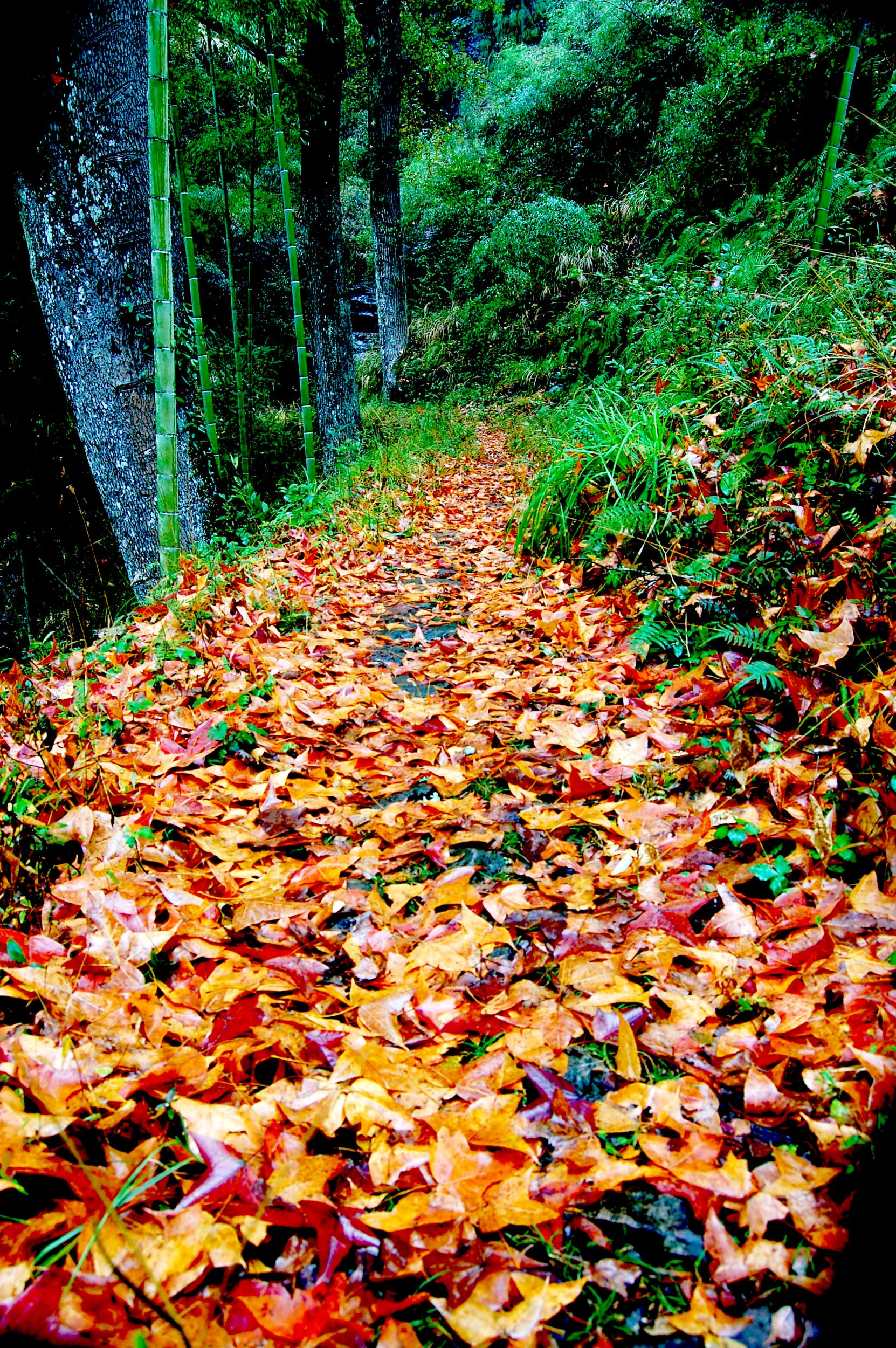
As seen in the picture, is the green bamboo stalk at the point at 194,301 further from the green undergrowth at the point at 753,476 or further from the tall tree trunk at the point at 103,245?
the green undergrowth at the point at 753,476

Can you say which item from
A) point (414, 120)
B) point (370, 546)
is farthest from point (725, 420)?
point (414, 120)

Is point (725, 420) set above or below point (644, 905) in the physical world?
above

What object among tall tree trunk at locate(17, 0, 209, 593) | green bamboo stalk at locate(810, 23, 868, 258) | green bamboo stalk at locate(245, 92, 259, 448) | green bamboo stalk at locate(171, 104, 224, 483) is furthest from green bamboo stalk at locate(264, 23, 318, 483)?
green bamboo stalk at locate(810, 23, 868, 258)

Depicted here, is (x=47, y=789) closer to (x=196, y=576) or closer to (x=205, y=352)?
(x=196, y=576)

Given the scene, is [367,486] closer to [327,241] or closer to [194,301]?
[194,301]

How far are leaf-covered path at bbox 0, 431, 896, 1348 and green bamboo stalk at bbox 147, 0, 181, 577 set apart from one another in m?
1.77

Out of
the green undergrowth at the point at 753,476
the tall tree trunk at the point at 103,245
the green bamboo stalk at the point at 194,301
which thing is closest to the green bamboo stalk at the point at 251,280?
the green bamboo stalk at the point at 194,301

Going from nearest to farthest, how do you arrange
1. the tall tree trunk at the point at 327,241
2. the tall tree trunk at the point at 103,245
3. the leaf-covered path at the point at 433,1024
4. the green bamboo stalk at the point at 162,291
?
the leaf-covered path at the point at 433,1024, the green bamboo stalk at the point at 162,291, the tall tree trunk at the point at 103,245, the tall tree trunk at the point at 327,241

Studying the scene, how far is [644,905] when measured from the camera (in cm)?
146

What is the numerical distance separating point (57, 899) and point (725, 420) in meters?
3.25

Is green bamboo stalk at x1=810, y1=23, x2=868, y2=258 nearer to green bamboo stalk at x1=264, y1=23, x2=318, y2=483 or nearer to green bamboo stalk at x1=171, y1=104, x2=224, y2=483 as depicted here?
green bamboo stalk at x1=264, y1=23, x2=318, y2=483

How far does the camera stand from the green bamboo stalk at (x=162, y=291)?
328 cm

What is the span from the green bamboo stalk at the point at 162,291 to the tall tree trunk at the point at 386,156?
8.28 metres

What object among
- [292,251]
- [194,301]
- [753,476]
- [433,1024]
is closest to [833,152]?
[753,476]
